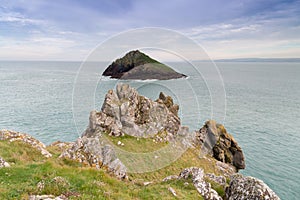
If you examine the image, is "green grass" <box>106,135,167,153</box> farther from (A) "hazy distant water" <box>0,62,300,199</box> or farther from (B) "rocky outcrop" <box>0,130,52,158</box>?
(B) "rocky outcrop" <box>0,130,52,158</box>

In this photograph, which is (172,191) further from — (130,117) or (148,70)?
(130,117)

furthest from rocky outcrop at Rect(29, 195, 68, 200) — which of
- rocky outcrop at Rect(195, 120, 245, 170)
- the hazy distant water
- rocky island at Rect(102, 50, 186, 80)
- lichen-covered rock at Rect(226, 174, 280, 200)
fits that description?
rocky outcrop at Rect(195, 120, 245, 170)

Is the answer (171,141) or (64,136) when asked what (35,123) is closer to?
(64,136)

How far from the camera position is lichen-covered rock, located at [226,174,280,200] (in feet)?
32.3

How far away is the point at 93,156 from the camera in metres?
15.9

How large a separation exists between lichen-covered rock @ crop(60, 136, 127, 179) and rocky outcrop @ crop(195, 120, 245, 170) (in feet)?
74.4

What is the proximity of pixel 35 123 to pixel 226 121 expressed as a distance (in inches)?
1931

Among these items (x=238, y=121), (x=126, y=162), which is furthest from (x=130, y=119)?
(x=238, y=121)

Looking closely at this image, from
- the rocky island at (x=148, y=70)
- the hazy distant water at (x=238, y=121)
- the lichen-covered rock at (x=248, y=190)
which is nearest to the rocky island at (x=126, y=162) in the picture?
the lichen-covered rock at (x=248, y=190)

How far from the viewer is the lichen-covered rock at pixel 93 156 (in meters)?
15.3

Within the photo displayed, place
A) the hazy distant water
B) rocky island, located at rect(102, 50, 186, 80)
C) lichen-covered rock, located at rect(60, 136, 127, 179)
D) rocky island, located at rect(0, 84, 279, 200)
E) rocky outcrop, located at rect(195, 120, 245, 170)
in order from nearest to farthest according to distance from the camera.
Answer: rocky island, located at rect(0, 84, 279, 200)
lichen-covered rock, located at rect(60, 136, 127, 179)
rocky island, located at rect(102, 50, 186, 80)
the hazy distant water
rocky outcrop, located at rect(195, 120, 245, 170)

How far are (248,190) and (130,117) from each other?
69.5 ft

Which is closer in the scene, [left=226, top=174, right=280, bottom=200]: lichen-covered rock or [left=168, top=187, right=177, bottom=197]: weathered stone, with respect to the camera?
[left=226, top=174, right=280, bottom=200]: lichen-covered rock

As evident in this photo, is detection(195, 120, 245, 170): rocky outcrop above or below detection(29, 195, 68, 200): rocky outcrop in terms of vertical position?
below
